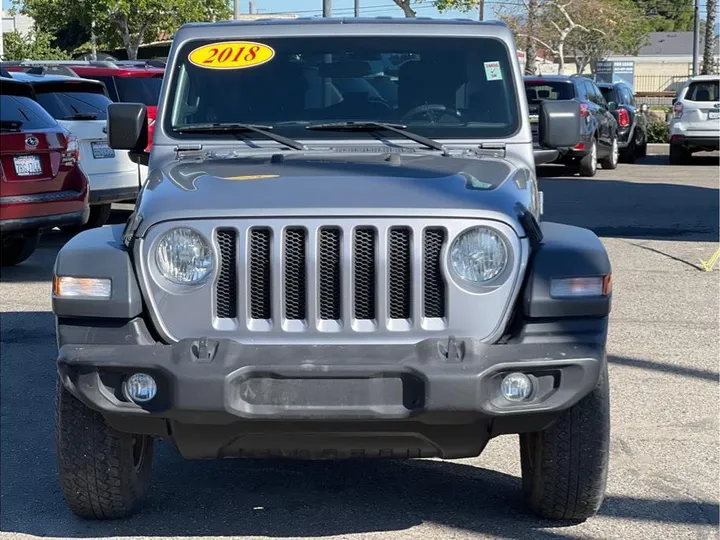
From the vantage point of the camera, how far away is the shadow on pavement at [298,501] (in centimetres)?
490

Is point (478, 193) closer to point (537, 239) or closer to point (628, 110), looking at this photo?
point (537, 239)

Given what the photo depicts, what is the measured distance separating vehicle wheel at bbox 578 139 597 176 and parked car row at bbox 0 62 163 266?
30.8ft

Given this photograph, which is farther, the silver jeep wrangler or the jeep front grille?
the jeep front grille

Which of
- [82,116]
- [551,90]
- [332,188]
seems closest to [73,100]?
[82,116]

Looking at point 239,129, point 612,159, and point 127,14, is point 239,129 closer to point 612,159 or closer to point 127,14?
point 612,159

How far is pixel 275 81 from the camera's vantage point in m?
5.67

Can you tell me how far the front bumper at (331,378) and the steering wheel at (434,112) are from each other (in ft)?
5.44

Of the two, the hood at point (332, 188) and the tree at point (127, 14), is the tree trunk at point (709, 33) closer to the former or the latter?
the tree at point (127, 14)

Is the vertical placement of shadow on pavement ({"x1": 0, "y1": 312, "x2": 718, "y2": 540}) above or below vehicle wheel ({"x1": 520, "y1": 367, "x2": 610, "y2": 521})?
below

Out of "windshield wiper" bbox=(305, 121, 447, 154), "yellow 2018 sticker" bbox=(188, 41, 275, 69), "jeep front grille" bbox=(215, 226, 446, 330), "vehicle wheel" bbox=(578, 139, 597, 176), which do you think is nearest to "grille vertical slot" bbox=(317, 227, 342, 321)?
"jeep front grille" bbox=(215, 226, 446, 330)

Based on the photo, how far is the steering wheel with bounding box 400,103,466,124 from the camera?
560 centimetres

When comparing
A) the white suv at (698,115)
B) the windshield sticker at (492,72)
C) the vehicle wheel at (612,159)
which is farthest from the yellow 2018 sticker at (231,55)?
the white suv at (698,115)

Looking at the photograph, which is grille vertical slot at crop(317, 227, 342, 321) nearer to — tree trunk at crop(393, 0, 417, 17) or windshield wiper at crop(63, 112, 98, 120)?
windshield wiper at crop(63, 112, 98, 120)

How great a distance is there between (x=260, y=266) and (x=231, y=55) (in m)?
1.83
